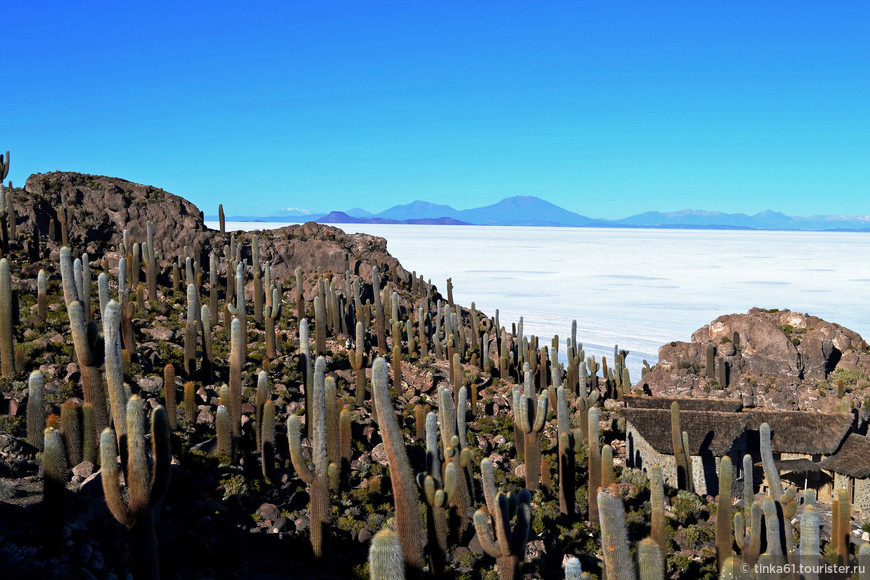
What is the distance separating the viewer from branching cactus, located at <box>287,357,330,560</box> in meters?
9.97

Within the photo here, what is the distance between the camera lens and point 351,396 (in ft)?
63.3

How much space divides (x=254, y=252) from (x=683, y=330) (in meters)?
29.3

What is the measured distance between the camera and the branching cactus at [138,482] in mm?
7660

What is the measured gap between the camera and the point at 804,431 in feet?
63.5

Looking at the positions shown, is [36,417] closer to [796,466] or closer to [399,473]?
[399,473]

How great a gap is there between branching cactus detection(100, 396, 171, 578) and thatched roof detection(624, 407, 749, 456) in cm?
1357

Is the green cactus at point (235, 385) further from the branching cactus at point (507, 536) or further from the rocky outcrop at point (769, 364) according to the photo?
the rocky outcrop at point (769, 364)

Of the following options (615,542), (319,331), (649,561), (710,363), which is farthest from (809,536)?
(710,363)

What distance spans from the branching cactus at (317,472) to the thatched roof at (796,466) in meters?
14.0

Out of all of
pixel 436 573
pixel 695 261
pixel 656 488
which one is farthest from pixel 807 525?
pixel 695 261

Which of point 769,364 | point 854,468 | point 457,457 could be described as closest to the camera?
point 457,457

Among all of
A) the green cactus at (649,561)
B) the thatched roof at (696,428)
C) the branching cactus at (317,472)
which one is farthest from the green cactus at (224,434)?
the thatched roof at (696,428)

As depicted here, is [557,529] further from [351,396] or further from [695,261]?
[695,261]

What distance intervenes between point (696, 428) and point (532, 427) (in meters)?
6.48
